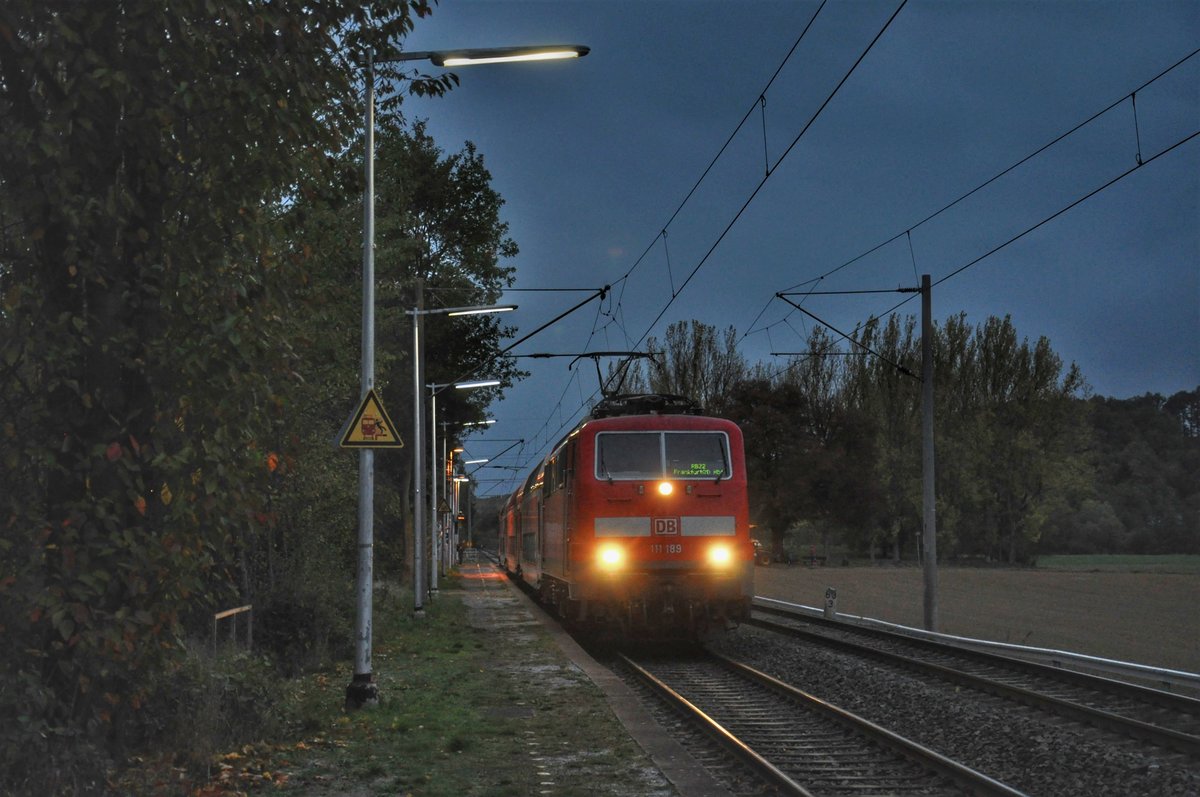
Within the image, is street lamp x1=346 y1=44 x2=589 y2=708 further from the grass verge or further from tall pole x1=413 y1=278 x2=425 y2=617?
tall pole x1=413 y1=278 x2=425 y2=617

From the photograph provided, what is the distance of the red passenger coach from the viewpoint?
58.5 feet

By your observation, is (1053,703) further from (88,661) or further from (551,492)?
(551,492)

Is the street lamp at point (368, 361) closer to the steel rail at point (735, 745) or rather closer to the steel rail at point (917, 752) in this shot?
the steel rail at point (735, 745)

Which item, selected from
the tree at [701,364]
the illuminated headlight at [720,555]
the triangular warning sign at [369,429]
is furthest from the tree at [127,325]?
the tree at [701,364]

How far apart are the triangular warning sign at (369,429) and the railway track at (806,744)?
4.21 meters

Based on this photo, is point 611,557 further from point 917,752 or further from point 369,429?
point 917,752

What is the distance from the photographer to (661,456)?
18375mm

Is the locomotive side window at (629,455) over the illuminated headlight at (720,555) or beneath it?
over

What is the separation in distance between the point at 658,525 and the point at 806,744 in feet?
23.3

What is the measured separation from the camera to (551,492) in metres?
22.7

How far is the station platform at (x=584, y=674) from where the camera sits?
8.85m

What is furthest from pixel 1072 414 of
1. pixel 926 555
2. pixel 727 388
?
pixel 926 555

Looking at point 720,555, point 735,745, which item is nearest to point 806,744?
point 735,745

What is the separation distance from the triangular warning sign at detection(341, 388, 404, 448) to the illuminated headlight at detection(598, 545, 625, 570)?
18.7ft
